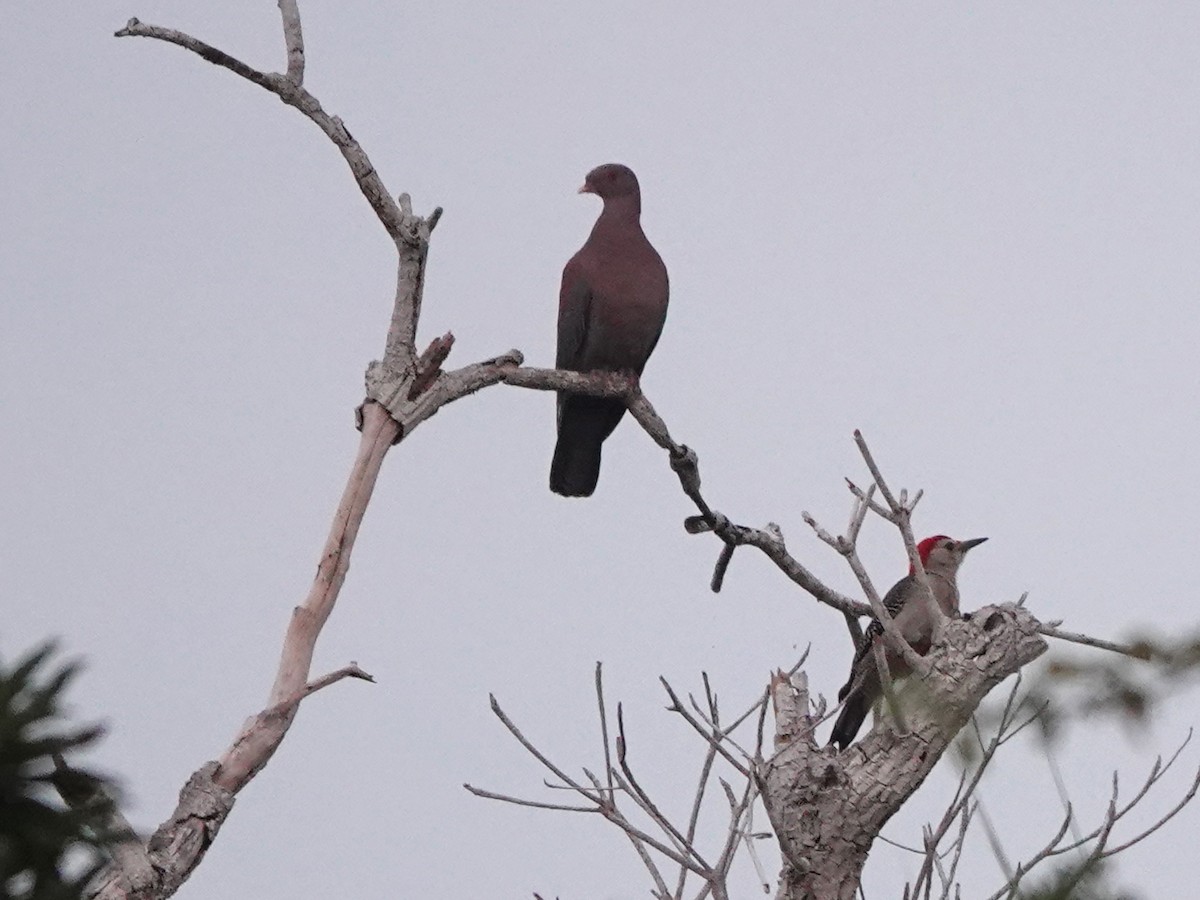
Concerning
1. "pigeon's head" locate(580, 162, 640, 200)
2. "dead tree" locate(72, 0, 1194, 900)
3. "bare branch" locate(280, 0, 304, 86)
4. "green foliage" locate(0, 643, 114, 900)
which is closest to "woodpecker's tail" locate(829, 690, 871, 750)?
"dead tree" locate(72, 0, 1194, 900)

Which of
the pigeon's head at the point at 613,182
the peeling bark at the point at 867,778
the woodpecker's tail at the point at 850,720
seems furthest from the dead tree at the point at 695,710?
the pigeon's head at the point at 613,182

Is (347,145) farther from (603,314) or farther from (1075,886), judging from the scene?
(1075,886)

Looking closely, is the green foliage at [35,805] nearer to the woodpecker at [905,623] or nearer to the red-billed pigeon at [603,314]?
the woodpecker at [905,623]

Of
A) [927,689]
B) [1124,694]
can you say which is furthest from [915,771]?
[1124,694]

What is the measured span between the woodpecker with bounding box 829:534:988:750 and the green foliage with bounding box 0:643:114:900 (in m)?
3.96

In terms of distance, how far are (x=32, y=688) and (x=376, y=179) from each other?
3.40 meters

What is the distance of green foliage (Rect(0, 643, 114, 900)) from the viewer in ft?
3.40

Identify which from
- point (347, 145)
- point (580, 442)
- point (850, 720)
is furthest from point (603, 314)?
point (347, 145)

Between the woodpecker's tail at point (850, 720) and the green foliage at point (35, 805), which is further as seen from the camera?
the woodpecker's tail at point (850, 720)

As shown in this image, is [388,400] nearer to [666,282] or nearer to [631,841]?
[631,841]

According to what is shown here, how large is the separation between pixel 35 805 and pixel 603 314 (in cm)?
539

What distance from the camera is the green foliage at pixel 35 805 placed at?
1.04m

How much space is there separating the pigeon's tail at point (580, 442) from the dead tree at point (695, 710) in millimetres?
1883

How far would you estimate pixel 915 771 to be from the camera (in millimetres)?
3943
